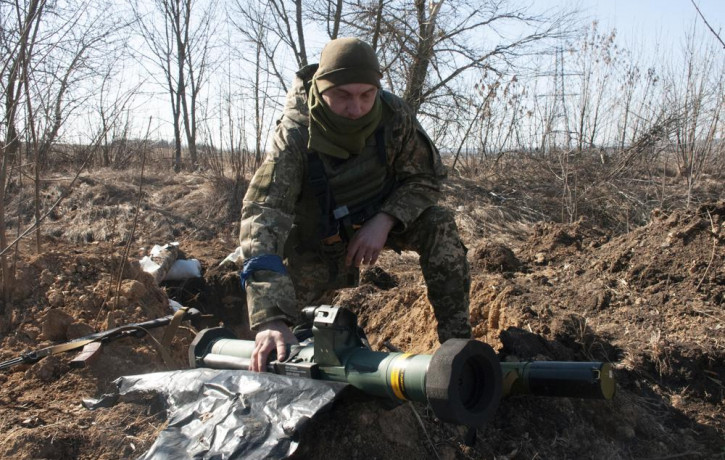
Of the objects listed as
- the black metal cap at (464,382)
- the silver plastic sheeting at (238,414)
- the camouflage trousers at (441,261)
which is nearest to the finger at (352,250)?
the camouflage trousers at (441,261)

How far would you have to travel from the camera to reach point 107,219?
7.65 meters

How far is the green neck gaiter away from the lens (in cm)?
253

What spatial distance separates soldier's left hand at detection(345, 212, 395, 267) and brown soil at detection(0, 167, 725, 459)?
0.68 meters

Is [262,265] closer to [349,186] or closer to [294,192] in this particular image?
[294,192]

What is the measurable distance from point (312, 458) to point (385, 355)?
43 cm

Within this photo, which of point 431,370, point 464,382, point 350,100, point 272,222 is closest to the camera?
point 431,370

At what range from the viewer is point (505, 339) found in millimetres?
2588

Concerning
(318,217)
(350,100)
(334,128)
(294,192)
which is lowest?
(318,217)

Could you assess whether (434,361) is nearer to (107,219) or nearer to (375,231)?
(375,231)

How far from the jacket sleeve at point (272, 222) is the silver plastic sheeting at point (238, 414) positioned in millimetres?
272

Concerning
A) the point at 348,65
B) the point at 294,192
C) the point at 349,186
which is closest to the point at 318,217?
the point at 349,186

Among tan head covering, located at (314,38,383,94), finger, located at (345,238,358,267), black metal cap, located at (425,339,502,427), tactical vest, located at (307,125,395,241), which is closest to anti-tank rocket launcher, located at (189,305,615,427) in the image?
black metal cap, located at (425,339,502,427)

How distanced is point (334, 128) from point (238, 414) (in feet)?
4.18

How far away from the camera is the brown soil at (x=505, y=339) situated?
208 cm
